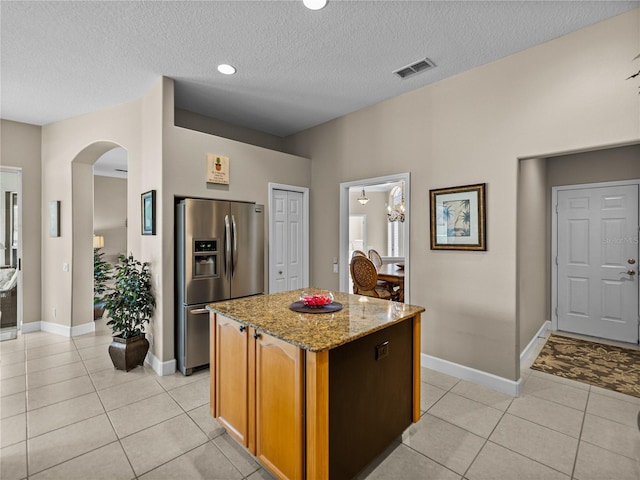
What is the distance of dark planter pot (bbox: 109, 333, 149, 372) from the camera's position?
3170 millimetres

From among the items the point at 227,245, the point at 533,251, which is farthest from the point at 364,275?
the point at 533,251

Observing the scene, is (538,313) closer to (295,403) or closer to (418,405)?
(418,405)

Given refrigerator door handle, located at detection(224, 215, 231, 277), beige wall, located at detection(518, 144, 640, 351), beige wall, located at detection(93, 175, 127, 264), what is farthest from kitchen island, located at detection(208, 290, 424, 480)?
beige wall, located at detection(93, 175, 127, 264)

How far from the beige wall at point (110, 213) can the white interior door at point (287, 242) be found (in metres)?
4.97

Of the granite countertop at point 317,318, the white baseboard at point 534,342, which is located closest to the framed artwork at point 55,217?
the granite countertop at point 317,318

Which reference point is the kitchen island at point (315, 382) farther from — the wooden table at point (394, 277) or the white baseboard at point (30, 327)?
the white baseboard at point (30, 327)

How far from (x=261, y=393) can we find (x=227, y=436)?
2.34 ft

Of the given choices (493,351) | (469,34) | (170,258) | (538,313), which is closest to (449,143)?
(469,34)

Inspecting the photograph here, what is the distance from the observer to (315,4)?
210cm

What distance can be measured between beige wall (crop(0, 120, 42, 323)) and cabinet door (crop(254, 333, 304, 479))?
450 cm

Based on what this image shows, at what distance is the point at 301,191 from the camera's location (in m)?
4.43

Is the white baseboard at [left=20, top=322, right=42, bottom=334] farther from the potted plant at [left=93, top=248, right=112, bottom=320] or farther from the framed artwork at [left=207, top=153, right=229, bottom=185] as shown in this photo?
the framed artwork at [left=207, top=153, right=229, bottom=185]

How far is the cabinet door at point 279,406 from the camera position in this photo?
1572mm

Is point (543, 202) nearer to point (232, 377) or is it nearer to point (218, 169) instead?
point (218, 169)
